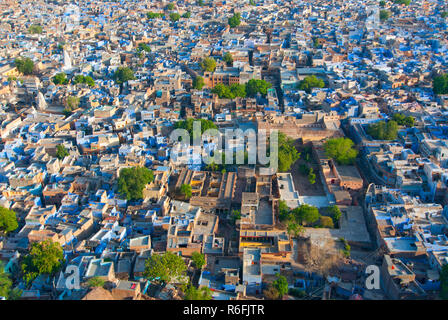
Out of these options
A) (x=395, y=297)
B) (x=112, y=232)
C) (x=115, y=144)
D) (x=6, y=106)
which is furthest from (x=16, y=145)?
(x=395, y=297)

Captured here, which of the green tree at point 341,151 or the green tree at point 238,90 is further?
the green tree at point 238,90

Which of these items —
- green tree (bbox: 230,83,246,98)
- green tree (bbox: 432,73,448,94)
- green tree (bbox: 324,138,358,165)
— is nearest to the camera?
green tree (bbox: 324,138,358,165)

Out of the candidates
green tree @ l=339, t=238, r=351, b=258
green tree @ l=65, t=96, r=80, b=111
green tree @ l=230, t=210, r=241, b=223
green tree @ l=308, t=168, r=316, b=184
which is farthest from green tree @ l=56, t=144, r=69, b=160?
green tree @ l=339, t=238, r=351, b=258

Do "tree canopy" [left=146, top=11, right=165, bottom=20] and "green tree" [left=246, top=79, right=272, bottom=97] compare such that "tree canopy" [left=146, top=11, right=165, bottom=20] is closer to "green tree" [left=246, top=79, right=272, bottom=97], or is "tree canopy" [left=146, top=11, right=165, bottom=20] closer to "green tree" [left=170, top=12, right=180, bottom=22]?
"green tree" [left=170, top=12, right=180, bottom=22]

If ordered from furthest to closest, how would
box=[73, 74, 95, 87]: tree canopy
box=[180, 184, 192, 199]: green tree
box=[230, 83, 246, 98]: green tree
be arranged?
box=[73, 74, 95, 87]: tree canopy < box=[230, 83, 246, 98]: green tree < box=[180, 184, 192, 199]: green tree

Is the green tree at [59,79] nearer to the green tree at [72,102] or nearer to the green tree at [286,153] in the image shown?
the green tree at [72,102]

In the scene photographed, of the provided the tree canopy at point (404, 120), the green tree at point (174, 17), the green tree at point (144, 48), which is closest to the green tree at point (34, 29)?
the green tree at point (144, 48)
